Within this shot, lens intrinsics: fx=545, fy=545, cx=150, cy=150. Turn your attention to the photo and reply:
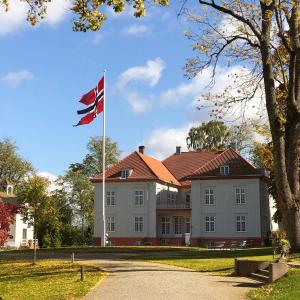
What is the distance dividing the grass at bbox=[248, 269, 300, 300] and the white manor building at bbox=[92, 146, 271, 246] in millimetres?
37268

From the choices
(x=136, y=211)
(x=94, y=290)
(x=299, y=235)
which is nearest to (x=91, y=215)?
(x=136, y=211)

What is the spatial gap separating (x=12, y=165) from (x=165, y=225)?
3509 cm

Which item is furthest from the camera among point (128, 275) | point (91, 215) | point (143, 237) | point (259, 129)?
point (91, 215)

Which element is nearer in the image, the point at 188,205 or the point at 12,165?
the point at 188,205

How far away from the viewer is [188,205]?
58.0 m

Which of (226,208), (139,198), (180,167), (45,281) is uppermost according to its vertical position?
(180,167)

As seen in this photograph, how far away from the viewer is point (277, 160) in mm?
22438

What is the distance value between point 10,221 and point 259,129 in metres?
13.3

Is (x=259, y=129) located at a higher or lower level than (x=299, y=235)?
higher

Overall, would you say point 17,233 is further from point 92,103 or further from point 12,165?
point 92,103

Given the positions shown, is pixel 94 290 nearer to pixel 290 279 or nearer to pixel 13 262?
pixel 290 279

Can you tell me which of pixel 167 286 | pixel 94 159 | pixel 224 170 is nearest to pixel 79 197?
pixel 94 159

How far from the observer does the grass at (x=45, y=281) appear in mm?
15562

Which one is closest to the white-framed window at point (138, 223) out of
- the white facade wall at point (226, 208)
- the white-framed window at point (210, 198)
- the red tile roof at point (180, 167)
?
the red tile roof at point (180, 167)
